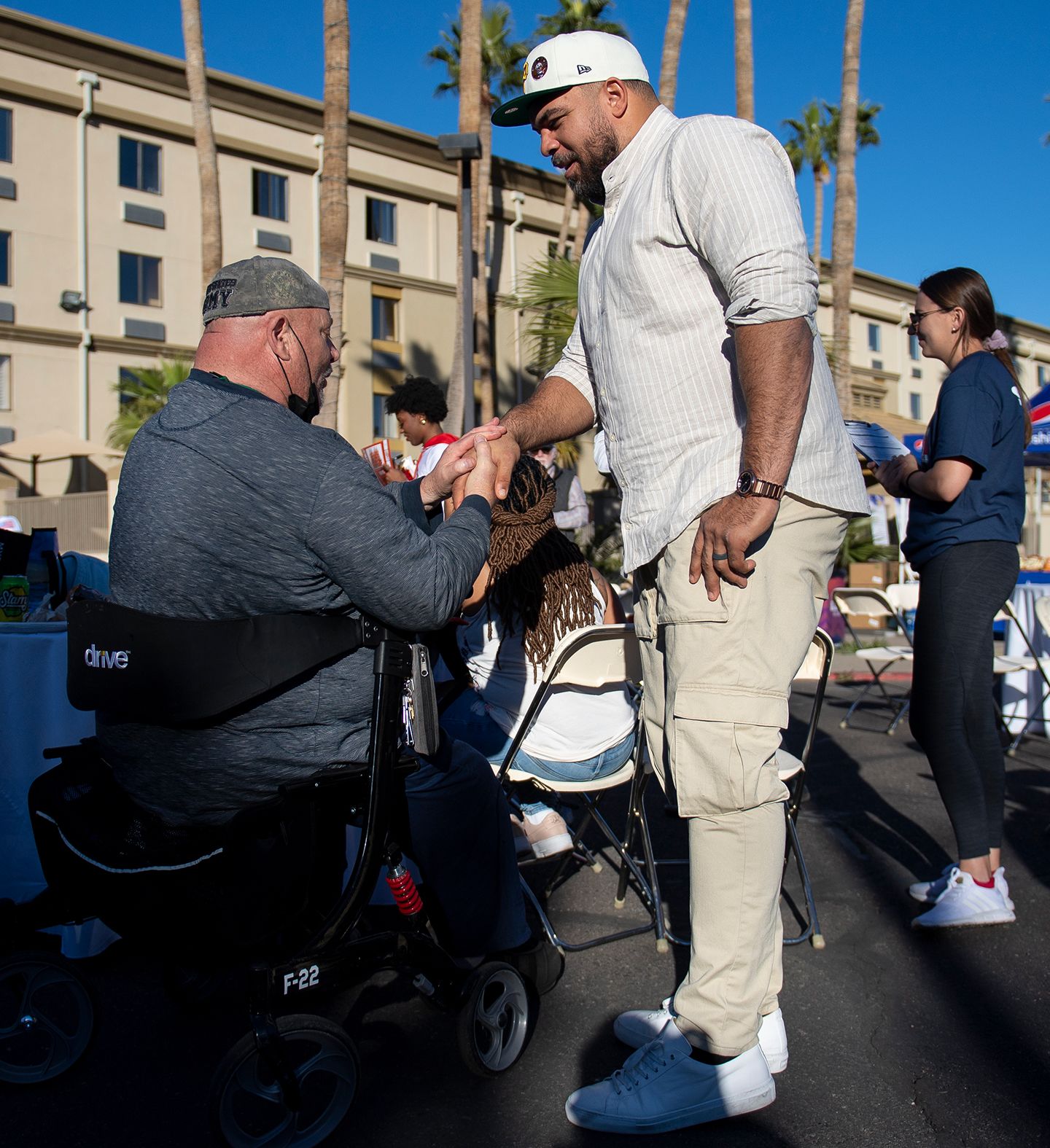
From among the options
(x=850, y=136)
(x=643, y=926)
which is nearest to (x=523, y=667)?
(x=643, y=926)

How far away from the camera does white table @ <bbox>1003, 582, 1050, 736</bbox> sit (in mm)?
5918

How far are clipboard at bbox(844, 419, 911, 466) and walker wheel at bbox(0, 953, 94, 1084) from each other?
2.62 m

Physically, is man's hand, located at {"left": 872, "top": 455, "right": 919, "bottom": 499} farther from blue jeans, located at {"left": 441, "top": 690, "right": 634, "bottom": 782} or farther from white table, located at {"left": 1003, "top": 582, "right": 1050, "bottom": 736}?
white table, located at {"left": 1003, "top": 582, "right": 1050, "bottom": 736}

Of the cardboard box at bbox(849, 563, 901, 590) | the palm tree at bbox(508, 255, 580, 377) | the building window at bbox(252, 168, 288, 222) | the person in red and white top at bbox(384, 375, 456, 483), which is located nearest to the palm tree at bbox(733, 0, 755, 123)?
the palm tree at bbox(508, 255, 580, 377)

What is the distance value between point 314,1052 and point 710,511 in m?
1.34

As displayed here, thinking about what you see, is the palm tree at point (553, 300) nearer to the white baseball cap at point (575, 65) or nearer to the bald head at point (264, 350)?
the white baseball cap at point (575, 65)

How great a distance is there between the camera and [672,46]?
47.6 ft

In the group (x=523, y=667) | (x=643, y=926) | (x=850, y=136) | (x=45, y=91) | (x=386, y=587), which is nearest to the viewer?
(x=386, y=587)

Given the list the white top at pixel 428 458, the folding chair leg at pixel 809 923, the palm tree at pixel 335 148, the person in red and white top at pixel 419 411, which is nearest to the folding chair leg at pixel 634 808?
the folding chair leg at pixel 809 923

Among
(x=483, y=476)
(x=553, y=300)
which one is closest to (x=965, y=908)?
(x=483, y=476)

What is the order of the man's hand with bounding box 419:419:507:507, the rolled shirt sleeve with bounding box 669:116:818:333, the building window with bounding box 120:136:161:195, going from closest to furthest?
1. the rolled shirt sleeve with bounding box 669:116:818:333
2. the man's hand with bounding box 419:419:507:507
3. the building window with bounding box 120:136:161:195

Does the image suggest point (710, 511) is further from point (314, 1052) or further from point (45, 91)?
point (45, 91)

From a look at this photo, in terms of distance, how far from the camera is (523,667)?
10.8 ft

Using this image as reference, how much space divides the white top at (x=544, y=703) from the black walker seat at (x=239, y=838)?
1.17 meters
